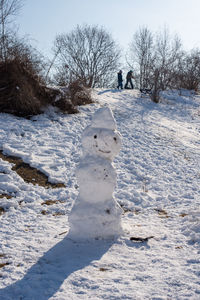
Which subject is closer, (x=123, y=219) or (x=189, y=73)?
(x=123, y=219)

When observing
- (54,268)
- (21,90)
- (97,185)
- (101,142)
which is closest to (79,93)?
(21,90)

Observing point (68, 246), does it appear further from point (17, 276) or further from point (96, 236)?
point (17, 276)

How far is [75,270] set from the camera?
348 cm

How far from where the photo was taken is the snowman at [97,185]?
418 cm

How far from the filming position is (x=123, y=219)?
552 cm

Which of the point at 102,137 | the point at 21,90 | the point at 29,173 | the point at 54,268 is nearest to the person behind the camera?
the point at 54,268

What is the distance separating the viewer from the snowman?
418 cm

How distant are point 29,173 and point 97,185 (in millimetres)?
3315

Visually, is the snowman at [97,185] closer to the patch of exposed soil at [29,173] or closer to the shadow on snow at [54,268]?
the shadow on snow at [54,268]

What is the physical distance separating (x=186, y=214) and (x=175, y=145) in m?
5.13

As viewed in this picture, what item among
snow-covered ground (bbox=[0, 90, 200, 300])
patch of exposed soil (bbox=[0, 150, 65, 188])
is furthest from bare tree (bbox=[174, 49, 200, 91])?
patch of exposed soil (bbox=[0, 150, 65, 188])

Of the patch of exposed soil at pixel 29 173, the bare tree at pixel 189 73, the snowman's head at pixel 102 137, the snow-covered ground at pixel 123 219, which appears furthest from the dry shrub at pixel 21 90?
the bare tree at pixel 189 73

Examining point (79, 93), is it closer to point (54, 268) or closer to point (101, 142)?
point (101, 142)

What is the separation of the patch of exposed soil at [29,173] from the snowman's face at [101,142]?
2.78m
